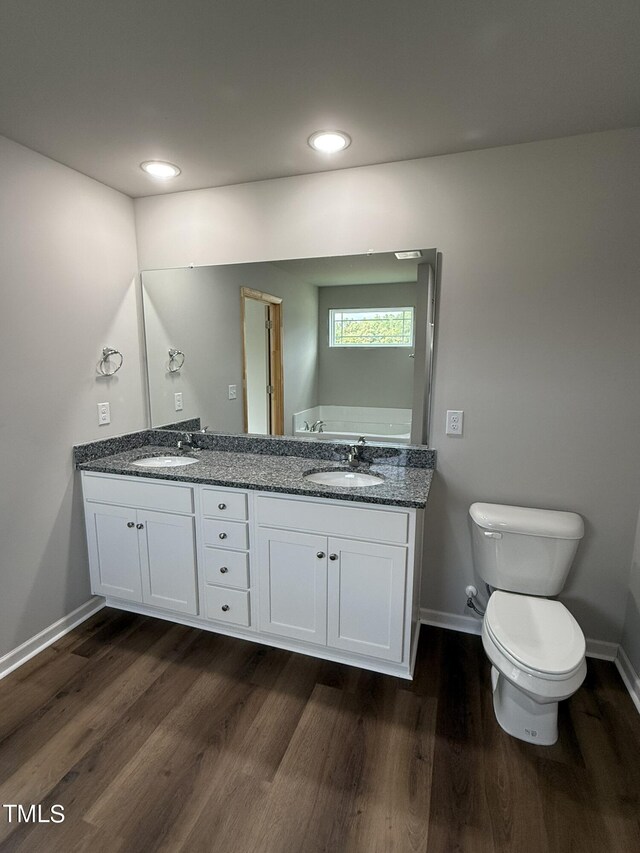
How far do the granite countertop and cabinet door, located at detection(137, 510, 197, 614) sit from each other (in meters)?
0.23

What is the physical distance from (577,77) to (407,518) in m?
1.62

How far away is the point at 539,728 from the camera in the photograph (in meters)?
1.56

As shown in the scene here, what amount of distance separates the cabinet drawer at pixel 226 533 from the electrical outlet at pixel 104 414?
2.89ft

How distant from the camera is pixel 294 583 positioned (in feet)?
6.21

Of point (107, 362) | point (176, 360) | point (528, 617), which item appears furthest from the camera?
point (176, 360)

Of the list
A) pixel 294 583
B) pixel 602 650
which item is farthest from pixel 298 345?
pixel 602 650

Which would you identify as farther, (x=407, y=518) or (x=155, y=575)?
(x=155, y=575)

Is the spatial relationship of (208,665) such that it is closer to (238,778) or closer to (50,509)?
(238,778)

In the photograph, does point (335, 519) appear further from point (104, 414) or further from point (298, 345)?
point (104, 414)

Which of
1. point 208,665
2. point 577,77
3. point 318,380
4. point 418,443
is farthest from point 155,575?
point 577,77

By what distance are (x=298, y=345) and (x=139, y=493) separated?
1132 mm

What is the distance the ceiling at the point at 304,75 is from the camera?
1.14 m

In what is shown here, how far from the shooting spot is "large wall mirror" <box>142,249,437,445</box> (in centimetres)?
211

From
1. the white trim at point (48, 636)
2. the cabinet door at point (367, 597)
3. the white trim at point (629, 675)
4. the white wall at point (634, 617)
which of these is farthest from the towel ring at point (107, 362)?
the white trim at point (629, 675)
